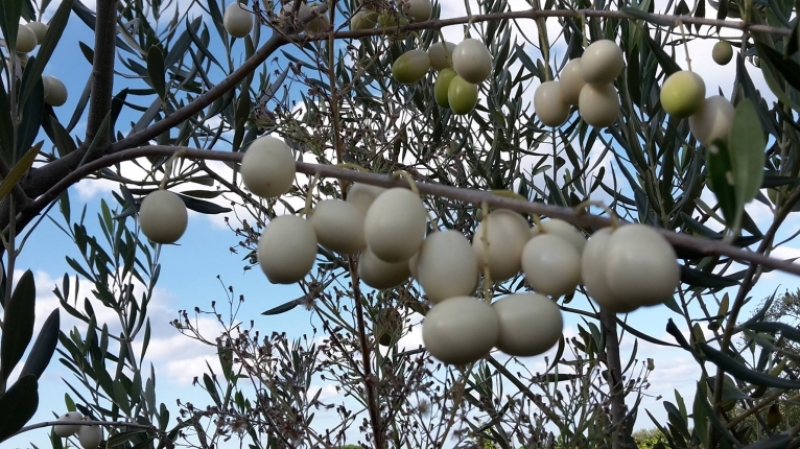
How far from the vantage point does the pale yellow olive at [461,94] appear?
979 millimetres

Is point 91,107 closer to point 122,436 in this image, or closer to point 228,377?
point 122,436

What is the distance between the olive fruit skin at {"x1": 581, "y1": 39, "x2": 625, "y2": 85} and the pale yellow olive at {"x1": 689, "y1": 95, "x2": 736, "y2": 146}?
104 millimetres

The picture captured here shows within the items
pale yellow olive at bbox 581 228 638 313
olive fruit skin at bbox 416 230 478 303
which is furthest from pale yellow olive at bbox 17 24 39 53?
pale yellow olive at bbox 581 228 638 313

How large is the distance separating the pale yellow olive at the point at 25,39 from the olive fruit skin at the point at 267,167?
3.00 ft

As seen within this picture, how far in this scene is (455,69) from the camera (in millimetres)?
922

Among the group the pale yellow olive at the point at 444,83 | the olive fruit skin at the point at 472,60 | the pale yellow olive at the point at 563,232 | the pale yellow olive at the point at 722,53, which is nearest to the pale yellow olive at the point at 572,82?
the olive fruit skin at the point at 472,60

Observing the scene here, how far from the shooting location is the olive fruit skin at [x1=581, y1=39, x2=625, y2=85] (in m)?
0.76

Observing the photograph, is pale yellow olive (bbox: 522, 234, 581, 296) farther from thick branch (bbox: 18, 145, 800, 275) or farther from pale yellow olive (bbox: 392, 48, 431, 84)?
Result: pale yellow olive (bbox: 392, 48, 431, 84)

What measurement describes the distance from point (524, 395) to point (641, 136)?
2.00 ft

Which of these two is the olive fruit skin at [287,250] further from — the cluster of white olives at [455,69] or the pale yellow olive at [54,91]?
the pale yellow olive at [54,91]

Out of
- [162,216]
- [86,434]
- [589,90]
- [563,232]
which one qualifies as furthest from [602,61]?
[86,434]

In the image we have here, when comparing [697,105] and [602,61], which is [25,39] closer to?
[602,61]

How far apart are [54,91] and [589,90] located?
104 cm

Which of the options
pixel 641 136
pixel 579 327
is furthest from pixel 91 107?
pixel 579 327
